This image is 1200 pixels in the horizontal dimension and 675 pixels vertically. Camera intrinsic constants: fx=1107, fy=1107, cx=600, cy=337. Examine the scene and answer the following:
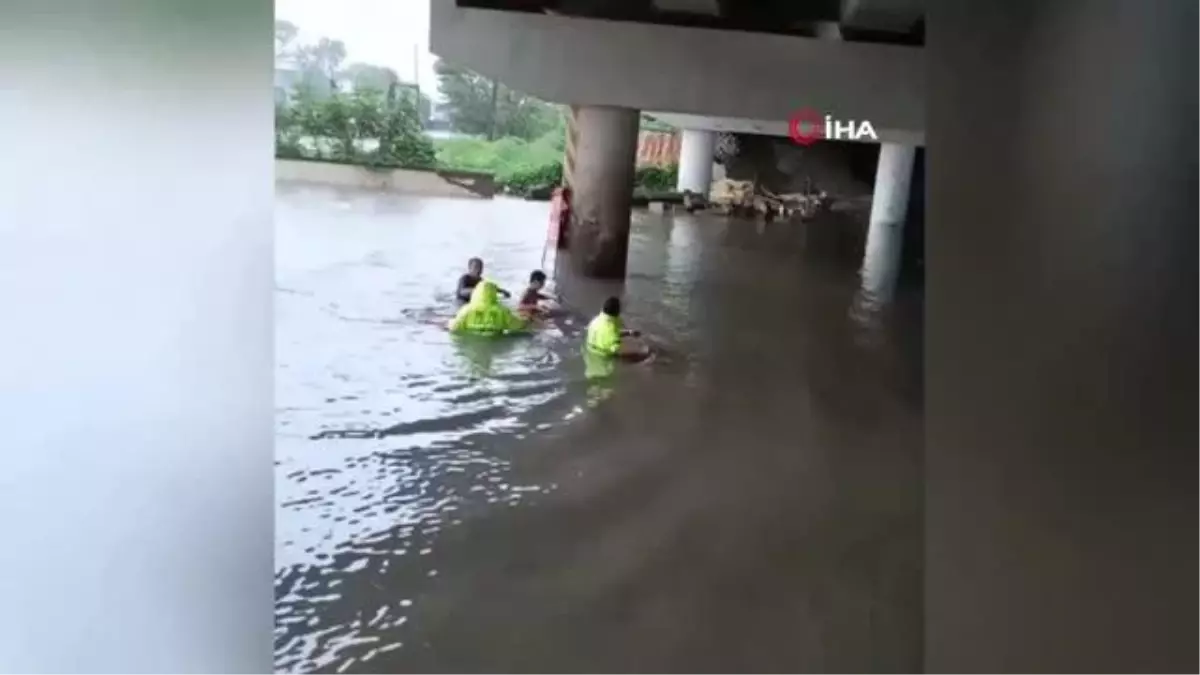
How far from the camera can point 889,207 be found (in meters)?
0.94

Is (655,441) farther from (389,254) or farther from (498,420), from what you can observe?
(389,254)

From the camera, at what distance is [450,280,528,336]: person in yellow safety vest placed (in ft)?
2.99

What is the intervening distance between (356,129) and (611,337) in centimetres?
27

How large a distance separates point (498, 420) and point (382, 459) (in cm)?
10

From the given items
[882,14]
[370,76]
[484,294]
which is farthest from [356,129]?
[882,14]

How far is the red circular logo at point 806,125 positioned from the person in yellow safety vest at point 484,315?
0.92 ft

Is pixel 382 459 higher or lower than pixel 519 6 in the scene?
lower

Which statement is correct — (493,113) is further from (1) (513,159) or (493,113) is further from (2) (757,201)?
(2) (757,201)

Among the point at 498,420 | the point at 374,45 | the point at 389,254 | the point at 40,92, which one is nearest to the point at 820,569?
the point at 498,420

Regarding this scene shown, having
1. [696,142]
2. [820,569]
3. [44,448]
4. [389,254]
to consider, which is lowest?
[820,569]

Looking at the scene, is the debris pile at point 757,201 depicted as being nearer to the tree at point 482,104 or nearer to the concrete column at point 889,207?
the concrete column at point 889,207

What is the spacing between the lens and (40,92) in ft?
2.44

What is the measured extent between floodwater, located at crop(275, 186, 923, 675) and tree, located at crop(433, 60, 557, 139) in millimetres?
60

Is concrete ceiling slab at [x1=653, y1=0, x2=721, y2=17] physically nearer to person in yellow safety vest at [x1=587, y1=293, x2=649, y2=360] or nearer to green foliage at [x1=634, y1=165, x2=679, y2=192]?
green foliage at [x1=634, y1=165, x2=679, y2=192]
